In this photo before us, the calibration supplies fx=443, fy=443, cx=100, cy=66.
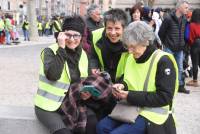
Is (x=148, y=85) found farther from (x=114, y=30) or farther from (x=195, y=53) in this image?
(x=195, y=53)

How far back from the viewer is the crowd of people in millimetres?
3525

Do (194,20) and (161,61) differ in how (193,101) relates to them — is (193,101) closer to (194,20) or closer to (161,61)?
(194,20)

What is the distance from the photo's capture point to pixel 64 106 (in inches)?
156

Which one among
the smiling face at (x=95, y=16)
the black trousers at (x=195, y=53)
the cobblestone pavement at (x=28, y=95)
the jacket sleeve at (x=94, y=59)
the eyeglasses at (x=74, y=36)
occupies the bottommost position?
the cobblestone pavement at (x=28, y=95)

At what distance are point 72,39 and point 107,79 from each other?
49 centimetres

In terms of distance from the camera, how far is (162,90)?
349 cm

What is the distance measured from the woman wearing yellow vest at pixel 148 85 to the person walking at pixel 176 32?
16.5 ft

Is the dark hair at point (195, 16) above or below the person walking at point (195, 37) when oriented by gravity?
above

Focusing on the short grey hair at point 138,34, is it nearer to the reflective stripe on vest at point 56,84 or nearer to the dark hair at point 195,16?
the reflective stripe on vest at point 56,84

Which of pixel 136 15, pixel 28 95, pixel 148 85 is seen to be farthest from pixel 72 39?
pixel 28 95


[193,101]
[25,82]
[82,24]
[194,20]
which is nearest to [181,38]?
[194,20]

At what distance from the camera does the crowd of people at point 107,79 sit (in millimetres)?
3525

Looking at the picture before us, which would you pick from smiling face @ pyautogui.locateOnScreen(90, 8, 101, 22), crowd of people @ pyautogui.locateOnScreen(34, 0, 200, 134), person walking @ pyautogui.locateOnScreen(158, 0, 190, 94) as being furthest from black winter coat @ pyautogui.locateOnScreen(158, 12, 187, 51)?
crowd of people @ pyautogui.locateOnScreen(34, 0, 200, 134)

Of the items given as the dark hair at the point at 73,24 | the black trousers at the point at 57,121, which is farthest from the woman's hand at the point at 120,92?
Answer: the dark hair at the point at 73,24
